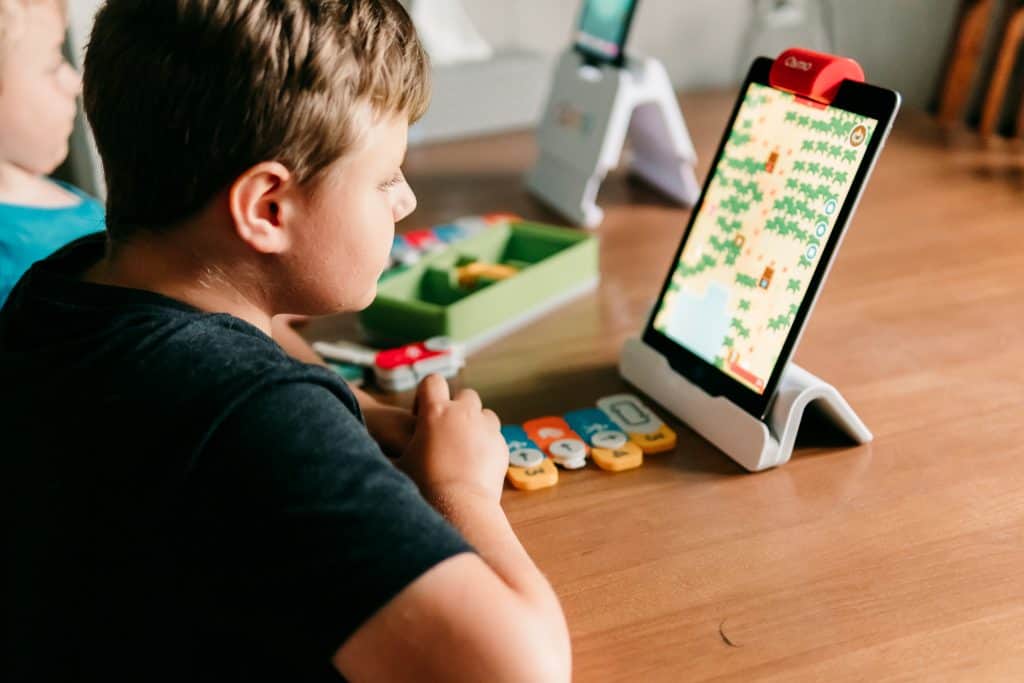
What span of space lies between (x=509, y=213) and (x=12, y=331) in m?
0.88

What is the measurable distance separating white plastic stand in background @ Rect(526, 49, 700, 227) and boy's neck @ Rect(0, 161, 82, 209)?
0.63 m

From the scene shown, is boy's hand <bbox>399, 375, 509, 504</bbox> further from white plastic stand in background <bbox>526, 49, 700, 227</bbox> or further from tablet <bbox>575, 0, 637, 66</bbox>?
tablet <bbox>575, 0, 637, 66</bbox>

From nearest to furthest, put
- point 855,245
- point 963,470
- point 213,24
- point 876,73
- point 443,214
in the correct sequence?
point 213,24
point 963,470
point 855,245
point 443,214
point 876,73

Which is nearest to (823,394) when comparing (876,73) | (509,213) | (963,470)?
(963,470)

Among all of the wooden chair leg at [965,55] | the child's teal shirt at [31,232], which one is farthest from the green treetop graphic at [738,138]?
the wooden chair leg at [965,55]

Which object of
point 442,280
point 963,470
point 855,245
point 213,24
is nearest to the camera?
point 213,24

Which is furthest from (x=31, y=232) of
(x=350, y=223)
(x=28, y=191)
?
(x=350, y=223)

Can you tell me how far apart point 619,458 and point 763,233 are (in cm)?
23

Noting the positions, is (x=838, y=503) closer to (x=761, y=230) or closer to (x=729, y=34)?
(x=761, y=230)

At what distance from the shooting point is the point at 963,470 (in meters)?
0.88

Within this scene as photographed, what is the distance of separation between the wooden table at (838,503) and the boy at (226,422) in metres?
0.11

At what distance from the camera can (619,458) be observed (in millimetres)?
915

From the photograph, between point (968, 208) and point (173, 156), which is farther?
point (968, 208)

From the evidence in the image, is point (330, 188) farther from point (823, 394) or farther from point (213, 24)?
point (823, 394)
